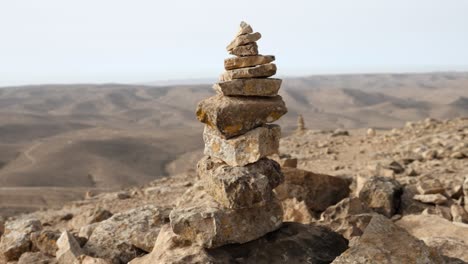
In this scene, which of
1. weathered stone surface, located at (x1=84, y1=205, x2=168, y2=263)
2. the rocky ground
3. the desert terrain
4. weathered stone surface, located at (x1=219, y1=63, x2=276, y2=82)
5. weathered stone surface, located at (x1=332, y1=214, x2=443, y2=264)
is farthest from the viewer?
the desert terrain

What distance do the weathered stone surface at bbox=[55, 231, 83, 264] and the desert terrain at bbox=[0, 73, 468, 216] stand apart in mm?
14464

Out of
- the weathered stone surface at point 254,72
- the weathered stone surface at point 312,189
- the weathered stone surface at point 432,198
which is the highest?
the weathered stone surface at point 254,72

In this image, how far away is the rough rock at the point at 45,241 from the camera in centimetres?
871

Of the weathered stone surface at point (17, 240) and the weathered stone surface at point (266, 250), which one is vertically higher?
the weathered stone surface at point (266, 250)

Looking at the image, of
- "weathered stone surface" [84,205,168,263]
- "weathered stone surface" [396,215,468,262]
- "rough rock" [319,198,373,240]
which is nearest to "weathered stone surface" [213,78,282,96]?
"rough rock" [319,198,373,240]

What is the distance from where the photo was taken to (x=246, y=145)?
6516 mm

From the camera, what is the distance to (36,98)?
114m

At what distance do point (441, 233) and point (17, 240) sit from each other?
8106 millimetres

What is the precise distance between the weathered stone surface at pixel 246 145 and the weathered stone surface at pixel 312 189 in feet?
11.6

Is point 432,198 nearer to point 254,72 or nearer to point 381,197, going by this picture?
point 381,197

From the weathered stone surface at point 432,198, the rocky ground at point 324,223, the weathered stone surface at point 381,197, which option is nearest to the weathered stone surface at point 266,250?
the rocky ground at point 324,223

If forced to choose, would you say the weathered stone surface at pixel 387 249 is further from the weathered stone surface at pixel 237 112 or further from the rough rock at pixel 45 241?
the rough rock at pixel 45 241

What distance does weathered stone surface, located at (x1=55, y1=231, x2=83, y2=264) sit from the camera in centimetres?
770

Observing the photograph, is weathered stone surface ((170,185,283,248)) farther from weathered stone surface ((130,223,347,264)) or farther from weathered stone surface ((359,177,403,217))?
weathered stone surface ((359,177,403,217))
